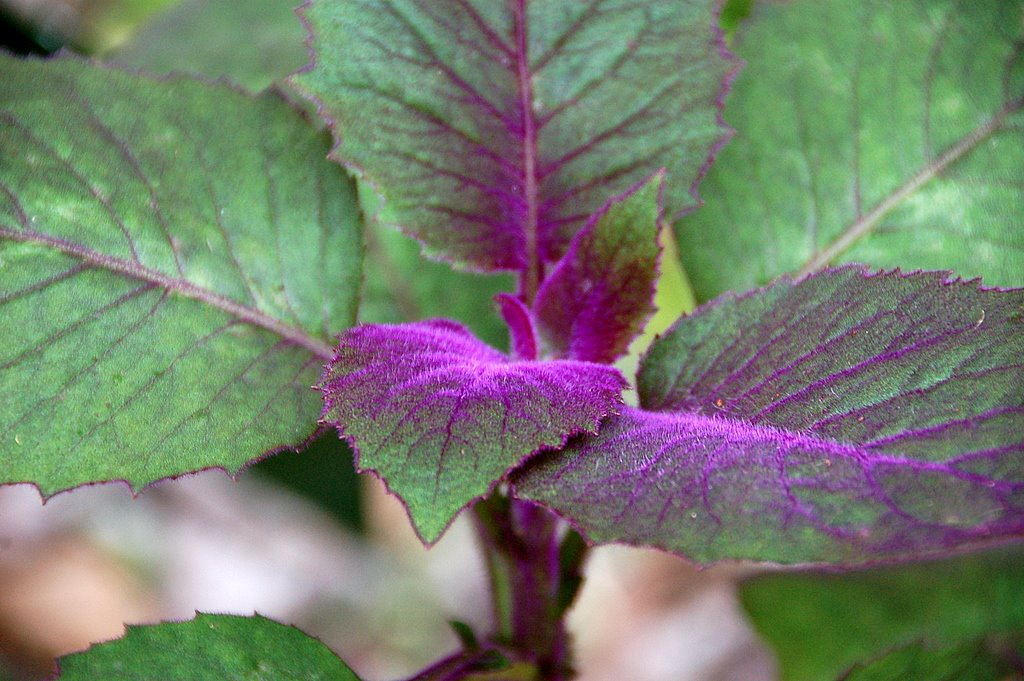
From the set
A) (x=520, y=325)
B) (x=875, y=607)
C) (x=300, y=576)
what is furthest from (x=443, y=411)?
(x=300, y=576)

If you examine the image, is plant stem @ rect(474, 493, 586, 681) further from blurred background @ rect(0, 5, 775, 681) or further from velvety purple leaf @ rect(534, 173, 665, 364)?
blurred background @ rect(0, 5, 775, 681)

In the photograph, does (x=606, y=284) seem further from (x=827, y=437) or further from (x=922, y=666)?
(x=922, y=666)

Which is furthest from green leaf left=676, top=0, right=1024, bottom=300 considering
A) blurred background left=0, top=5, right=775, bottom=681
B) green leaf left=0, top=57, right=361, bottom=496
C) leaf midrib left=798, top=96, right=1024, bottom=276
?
blurred background left=0, top=5, right=775, bottom=681

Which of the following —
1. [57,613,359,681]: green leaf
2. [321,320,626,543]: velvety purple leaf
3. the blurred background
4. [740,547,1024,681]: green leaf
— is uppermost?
[321,320,626,543]: velvety purple leaf

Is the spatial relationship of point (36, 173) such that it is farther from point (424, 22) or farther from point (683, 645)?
point (683, 645)

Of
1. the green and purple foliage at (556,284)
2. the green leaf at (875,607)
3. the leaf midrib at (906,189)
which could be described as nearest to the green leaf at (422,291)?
the green and purple foliage at (556,284)

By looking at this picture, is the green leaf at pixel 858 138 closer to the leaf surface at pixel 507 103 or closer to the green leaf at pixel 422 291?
the leaf surface at pixel 507 103
